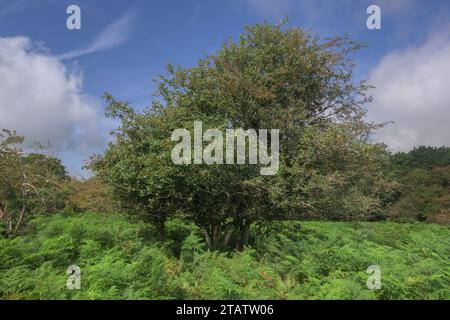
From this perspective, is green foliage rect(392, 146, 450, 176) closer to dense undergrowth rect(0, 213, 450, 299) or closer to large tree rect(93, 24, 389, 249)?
large tree rect(93, 24, 389, 249)

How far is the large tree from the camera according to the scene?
13.6 meters

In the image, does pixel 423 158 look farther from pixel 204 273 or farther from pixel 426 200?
pixel 204 273

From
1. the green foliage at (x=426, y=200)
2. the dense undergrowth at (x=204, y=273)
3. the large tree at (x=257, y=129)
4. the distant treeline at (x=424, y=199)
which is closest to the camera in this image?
the dense undergrowth at (x=204, y=273)

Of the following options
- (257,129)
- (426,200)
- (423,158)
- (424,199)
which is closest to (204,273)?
(257,129)

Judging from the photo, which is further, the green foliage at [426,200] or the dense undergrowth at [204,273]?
the green foliage at [426,200]

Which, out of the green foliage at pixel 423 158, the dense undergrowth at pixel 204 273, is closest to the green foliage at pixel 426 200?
the green foliage at pixel 423 158

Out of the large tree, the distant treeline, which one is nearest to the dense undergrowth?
the large tree

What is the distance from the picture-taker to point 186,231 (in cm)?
1927

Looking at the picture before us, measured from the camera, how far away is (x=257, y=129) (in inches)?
570

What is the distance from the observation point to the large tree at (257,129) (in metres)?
13.6

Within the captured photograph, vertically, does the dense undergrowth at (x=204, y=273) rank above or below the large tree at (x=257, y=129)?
below

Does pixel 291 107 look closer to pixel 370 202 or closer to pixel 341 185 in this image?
pixel 341 185

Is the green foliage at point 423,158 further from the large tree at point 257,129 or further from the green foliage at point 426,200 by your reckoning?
the large tree at point 257,129

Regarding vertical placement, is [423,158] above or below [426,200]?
above
